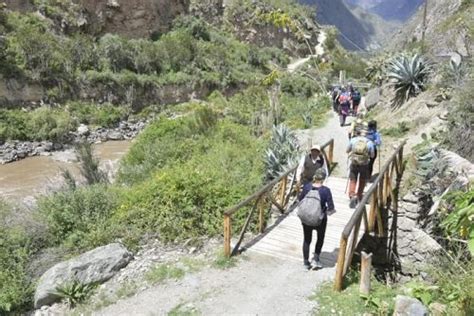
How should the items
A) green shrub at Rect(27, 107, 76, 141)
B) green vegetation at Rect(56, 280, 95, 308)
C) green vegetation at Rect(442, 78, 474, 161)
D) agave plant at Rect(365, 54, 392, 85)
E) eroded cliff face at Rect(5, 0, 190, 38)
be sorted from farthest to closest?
eroded cliff face at Rect(5, 0, 190, 38) → green shrub at Rect(27, 107, 76, 141) → agave plant at Rect(365, 54, 392, 85) → green vegetation at Rect(442, 78, 474, 161) → green vegetation at Rect(56, 280, 95, 308)

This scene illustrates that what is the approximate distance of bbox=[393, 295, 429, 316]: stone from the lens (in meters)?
5.04

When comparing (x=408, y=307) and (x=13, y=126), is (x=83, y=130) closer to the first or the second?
(x=13, y=126)

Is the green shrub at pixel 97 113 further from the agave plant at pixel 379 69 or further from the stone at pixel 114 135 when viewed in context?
the agave plant at pixel 379 69

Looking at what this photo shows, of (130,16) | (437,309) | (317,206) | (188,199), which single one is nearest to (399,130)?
(188,199)

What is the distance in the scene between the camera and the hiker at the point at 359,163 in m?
7.95

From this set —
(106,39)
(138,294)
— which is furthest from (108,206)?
(106,39)

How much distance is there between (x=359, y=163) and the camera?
7984 millimetres

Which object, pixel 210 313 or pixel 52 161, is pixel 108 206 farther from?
pixel 52 161

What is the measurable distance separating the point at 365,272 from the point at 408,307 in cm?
75

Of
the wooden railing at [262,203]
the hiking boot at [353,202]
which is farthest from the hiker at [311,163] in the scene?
the hiking boot at [353,202]

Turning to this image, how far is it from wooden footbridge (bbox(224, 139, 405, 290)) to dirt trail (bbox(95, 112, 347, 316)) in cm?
35

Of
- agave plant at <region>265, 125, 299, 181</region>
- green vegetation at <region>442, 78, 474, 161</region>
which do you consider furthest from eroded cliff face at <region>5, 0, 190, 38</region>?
green vegetation at <region>442, 78, 474, 161</region>

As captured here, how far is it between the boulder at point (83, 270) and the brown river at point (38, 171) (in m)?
9.21

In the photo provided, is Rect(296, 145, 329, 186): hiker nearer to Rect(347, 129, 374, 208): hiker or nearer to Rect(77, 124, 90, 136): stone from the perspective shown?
Rect(347, 129, 374, 208): hiker
